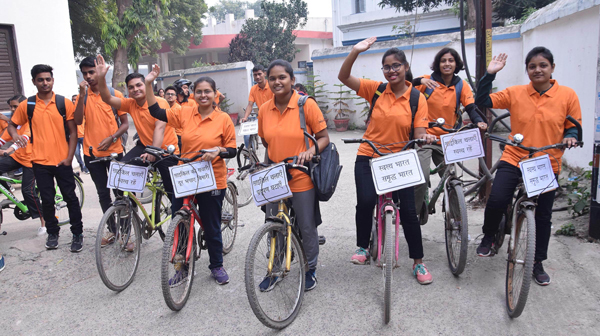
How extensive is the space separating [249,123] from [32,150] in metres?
3.03

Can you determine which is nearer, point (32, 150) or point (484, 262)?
point (484, 262)

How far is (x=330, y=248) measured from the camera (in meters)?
4.62

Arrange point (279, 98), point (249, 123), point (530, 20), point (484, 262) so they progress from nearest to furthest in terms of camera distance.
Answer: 1. point (279, 98)
2. point (484, 262)
3. point (249, 123)
4. point (530, 20)

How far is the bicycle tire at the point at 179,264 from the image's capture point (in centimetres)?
326

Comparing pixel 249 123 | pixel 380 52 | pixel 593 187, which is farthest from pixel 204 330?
Answer: pixel 380 52

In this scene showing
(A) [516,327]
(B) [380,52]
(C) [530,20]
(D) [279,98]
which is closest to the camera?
(A) [516,327]

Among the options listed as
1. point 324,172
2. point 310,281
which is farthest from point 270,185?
point 310,281

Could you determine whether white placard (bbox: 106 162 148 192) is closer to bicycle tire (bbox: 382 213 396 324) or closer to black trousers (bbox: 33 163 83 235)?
black trousers (bbox: 33 163 83 235)

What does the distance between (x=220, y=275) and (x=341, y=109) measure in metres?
10.1

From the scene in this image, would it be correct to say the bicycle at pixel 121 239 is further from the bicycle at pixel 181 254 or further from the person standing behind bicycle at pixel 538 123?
the person standing behind bicycle at pixel 538 123

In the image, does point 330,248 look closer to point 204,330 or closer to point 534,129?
point 204,330

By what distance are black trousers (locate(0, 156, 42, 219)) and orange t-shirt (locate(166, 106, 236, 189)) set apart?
7.76ft

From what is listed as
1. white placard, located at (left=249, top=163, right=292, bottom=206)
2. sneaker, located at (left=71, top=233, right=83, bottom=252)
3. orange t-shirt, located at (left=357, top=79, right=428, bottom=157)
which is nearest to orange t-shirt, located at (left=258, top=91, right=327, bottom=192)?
white placard, located at (left=249, top=163, right=292, bottom=206)

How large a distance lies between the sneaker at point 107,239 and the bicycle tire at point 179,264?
0.56 meters
